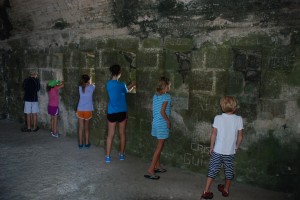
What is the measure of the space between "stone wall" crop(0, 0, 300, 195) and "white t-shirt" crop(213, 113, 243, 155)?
2.38ft

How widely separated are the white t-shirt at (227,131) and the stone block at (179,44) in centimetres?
164

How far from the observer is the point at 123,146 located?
5.64 meters

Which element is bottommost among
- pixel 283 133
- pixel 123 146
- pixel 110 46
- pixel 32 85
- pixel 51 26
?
pixel 123 146

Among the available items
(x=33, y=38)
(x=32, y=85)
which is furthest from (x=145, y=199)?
(x=33, y=38)

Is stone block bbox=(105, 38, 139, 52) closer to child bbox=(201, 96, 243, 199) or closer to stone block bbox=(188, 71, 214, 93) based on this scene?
stone block bbox=(188, 71, 214, 93)

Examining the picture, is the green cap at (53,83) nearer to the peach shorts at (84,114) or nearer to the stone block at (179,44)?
the peach shorts at (84,114)

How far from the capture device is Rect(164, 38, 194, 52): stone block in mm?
5012

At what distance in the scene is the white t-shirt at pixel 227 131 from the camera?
12.7 ft

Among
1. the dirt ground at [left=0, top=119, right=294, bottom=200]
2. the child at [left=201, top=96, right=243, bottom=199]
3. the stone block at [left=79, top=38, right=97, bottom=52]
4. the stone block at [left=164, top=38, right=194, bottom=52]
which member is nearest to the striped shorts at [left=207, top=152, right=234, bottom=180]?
the child at [left=201, top=96, right=243, bottom=199]

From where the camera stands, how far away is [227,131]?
12.7ft

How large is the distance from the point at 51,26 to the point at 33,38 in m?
1.05

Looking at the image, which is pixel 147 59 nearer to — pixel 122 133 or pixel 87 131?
pixel 122 133

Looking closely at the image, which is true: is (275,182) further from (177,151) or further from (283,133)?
(177,151)

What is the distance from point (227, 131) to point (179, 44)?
6.49ft
